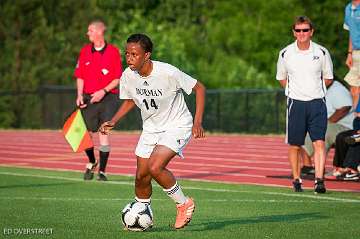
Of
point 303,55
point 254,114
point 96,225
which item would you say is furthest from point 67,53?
point 96,225

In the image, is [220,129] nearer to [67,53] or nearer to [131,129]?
[131,129]

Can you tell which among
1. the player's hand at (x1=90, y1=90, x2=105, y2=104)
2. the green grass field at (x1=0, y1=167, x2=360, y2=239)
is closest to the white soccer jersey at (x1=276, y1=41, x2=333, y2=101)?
the green grass field at (x1=0, y1=167, x2=360, y2=239)

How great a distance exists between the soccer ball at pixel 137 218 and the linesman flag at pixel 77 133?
6.22 meters

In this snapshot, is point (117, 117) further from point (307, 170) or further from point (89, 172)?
point (307, 170)

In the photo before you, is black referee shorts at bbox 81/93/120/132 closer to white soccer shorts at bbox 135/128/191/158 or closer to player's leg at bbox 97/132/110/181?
player's leg at bbox 97/132/110/181

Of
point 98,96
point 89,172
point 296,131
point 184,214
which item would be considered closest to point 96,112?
point 98,96

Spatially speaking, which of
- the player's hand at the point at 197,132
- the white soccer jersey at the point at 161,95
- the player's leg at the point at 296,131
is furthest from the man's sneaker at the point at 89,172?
the player's hand at the point at 197,132

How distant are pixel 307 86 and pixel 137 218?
5095mm

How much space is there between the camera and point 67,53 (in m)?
45.2

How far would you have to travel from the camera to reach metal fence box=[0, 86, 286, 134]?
117 ft

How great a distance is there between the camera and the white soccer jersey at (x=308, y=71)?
14898 mm

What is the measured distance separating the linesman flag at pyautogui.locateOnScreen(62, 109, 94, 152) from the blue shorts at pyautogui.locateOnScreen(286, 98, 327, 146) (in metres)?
3.29

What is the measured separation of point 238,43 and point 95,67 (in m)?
41.1

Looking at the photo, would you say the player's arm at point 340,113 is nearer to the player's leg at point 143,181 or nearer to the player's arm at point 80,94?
the player's arm at point 80,94
